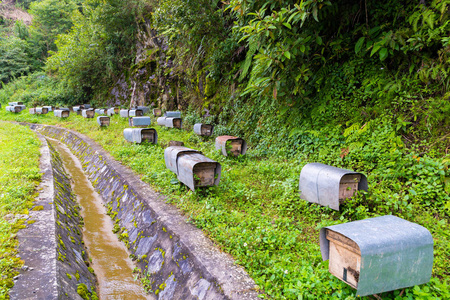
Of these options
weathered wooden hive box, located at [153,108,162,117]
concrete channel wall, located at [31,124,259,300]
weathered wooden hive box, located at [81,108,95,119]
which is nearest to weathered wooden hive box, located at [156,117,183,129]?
weathered wooden hive box, located at [153,108,162,117]

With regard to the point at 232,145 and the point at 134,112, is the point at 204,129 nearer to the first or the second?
the point at 232,145

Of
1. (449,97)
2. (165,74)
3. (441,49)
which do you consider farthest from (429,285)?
(165,74)

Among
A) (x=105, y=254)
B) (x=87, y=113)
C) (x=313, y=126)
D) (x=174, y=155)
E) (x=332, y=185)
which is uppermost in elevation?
(x=87, y=113)

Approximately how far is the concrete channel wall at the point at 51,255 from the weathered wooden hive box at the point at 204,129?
182 inches

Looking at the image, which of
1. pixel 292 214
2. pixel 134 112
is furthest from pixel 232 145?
pixel 134 112

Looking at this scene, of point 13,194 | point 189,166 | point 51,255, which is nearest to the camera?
point 51,255

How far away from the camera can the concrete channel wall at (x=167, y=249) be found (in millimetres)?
2850

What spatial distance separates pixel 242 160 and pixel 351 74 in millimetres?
3144

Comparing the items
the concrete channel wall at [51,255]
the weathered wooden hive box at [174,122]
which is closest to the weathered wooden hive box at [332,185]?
the concrete channel wall at [51,255]

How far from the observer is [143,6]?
16.9m

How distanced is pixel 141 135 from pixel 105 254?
455 cm

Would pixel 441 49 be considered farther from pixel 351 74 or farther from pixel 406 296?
pixel 406 296

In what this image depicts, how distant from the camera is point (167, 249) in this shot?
12.5ft

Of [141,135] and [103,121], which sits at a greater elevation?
[103,121]
